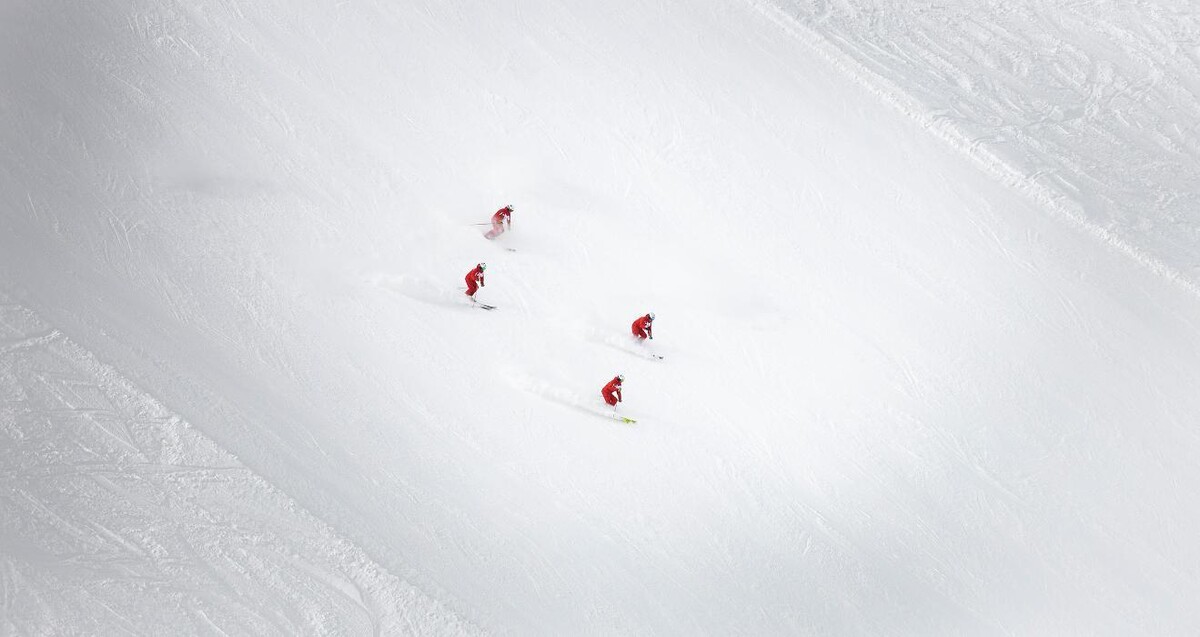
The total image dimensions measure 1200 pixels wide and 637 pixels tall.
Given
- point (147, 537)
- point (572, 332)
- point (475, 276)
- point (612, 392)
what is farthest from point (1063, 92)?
point (147, 537)

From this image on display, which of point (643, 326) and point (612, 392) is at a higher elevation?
point (643, 326)

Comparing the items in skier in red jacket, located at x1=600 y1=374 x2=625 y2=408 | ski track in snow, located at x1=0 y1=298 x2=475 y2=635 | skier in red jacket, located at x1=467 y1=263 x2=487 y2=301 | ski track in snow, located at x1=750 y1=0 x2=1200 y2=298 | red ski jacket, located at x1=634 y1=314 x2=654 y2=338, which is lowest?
ski track in snow, located at x1=0 y1=298 x2=475 y2=635

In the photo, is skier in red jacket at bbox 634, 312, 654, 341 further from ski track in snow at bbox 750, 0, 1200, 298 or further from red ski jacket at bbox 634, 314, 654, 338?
ski track in snow at bbox 750, 0, 1200, 298

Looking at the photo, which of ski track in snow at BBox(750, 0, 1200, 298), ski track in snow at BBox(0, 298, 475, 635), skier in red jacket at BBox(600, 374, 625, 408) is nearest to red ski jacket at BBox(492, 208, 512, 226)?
skier in red jacket at BBox(600, 374, 625, 408)

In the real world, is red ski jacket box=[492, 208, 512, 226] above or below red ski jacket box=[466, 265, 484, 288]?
above

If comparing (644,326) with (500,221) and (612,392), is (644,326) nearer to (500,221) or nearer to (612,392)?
(612,392)
